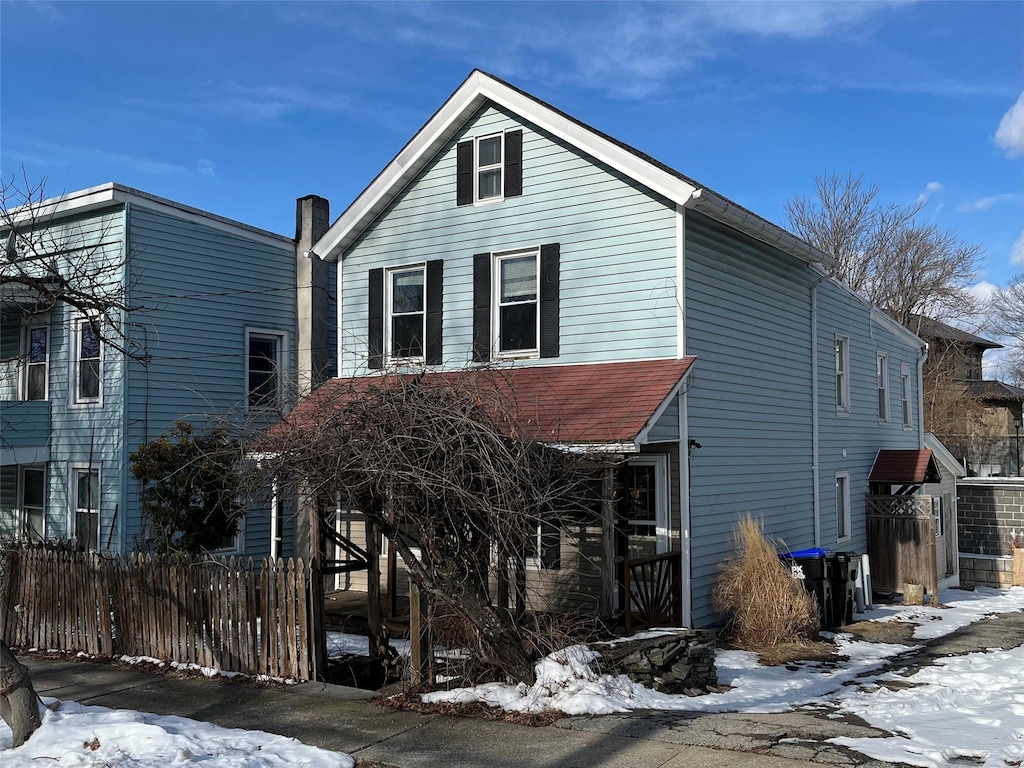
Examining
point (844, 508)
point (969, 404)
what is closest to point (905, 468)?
point (844, 508)

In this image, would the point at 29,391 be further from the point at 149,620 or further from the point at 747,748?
the point at 747,748

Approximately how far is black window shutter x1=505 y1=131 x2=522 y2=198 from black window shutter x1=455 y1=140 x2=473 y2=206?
67 cm

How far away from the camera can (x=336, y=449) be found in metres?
8.05

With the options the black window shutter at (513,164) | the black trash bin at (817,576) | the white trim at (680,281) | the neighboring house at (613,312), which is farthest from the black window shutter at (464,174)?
the black trash bin at (817,576)

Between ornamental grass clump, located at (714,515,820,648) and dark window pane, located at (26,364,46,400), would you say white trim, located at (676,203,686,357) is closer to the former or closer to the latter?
ornamental grass clump, located at (714,515,820,648)

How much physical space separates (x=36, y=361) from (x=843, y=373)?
1602 centimetres

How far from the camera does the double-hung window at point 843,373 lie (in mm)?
17797

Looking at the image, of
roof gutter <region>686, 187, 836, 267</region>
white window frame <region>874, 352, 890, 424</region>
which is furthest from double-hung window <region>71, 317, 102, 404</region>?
white window frame <region>874, 352, 890, 424</region>

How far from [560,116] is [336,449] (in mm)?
7210

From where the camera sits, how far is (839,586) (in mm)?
14039

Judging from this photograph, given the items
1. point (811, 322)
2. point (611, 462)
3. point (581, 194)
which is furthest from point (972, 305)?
point (611, 462)

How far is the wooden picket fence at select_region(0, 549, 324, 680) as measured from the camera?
9.56 metres

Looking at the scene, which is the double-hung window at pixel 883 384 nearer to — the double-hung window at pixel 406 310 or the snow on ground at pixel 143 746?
the double-hung window at pixel 406 310

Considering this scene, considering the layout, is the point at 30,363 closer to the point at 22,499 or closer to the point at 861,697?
the point at 22,499
